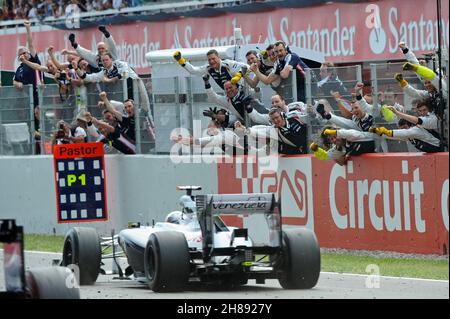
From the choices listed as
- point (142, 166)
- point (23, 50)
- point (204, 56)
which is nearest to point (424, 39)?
point (204, 56)

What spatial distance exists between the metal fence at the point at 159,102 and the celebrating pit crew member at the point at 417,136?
0.22 m

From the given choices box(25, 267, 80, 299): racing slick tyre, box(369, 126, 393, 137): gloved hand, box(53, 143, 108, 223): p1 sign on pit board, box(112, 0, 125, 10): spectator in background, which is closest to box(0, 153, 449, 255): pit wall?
box(369, 126, 393, 137): gloved hand

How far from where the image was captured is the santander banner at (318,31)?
885 inches

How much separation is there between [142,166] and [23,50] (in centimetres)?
452

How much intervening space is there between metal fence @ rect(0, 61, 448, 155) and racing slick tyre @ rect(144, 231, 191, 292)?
4.96 m

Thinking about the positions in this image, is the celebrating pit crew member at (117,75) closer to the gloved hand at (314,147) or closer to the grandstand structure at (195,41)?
the grandstand structure at (195,41)

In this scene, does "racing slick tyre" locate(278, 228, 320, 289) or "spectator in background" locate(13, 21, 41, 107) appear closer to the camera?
"racing slick tyre" locate(278, 228, 320, 289)

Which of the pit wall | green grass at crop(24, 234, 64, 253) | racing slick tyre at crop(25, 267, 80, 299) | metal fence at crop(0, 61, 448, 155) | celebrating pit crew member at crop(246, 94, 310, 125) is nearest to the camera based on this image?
racing slick tyre at crop(25, 267, 80, 299)

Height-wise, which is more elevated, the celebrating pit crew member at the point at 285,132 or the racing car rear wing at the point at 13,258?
the celebrating pit crew member at the point at 285,132

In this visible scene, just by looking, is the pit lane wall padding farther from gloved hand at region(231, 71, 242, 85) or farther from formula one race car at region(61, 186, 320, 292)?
formula one race car at region(61, 186, 320, 292)

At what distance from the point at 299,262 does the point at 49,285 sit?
4.12 meters

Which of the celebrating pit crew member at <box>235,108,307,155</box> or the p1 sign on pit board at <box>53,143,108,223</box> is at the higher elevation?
the celebrating pit crew member at <box>235,108,307,155</box>

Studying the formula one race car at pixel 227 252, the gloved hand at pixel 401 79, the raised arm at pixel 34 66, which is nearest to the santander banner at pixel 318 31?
the gloved hand at pixel 401 79

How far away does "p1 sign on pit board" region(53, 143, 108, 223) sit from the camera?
64.0 ft
